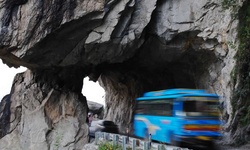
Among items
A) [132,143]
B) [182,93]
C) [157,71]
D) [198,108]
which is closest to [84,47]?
[132,143]

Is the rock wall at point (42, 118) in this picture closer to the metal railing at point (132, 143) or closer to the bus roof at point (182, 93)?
the metal railing at point (132, 143)

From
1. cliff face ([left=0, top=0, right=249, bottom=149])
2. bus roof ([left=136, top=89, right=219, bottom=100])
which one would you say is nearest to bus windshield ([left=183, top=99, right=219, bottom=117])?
bus roof ([left=136, top=89, right=219, bottom=100])

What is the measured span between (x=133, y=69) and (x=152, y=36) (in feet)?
19.0

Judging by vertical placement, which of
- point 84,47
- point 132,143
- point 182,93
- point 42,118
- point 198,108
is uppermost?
point 84,47

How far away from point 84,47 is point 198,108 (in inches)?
290

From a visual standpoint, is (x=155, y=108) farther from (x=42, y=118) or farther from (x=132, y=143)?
(x=42, y=118)

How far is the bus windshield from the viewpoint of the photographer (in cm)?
1062

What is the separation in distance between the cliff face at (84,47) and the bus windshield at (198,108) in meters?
4.36

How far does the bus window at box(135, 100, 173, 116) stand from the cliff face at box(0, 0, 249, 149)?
3474 millimetres

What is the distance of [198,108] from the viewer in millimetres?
10672

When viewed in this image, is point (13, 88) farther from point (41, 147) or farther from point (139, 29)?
point (139, 29)

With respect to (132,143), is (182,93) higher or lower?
higher

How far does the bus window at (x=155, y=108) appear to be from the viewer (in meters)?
11.4

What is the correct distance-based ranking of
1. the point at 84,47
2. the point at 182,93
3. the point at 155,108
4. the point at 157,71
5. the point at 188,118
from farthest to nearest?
the point at 157,71 < the point at 84,47 < the point at 155,108 < the point at 182,93 < the point at 188,118
